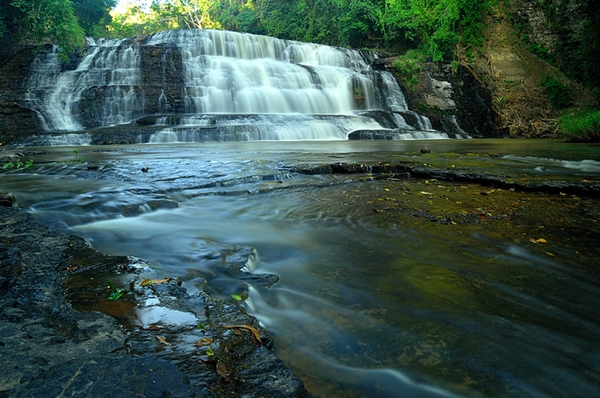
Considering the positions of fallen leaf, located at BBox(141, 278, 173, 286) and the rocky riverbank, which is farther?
fallen leaf, located at BBox(141, 278, 173, 286)

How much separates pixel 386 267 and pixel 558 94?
1913cm

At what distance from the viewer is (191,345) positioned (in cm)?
122

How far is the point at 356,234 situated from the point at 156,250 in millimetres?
1290

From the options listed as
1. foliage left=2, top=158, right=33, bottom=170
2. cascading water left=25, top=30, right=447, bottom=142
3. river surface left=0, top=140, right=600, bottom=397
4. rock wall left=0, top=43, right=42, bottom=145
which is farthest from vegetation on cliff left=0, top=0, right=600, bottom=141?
river surface left=0, top=140, right=600, bottom=397

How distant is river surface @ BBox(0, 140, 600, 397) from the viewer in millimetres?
1275

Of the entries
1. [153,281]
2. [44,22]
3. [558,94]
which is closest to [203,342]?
[153,281]

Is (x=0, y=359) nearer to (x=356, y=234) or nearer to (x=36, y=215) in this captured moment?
(x=356, y=234)

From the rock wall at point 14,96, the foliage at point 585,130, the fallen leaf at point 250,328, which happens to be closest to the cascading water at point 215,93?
the rock wall at point 14,96

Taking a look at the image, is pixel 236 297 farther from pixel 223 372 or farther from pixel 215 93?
pixel 215 93

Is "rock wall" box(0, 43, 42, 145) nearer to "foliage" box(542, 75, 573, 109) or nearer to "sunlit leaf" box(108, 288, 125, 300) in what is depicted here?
"sunlit leaf" box(108, 288, 125, 300)

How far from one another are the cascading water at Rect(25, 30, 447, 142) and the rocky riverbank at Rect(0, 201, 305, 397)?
1084 centimetres

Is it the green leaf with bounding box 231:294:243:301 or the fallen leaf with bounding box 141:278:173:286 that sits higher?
the fallen leaf with bounding box 141:278:173:286

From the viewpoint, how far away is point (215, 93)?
52.1ft

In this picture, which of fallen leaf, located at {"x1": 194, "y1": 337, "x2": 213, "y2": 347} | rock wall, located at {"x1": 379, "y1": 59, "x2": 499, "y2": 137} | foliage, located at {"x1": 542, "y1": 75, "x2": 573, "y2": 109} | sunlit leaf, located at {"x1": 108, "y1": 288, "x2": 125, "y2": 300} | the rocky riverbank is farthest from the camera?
rock wall, located at {"x1": 379, "y1": 59, "x2": 499, "y2": 137}
